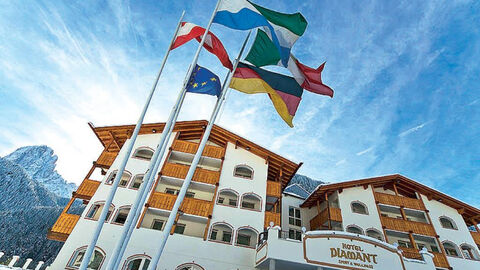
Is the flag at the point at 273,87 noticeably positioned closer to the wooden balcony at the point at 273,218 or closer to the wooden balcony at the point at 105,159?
the wooden balcony at the point at 273,218

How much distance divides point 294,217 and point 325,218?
417 centimetres

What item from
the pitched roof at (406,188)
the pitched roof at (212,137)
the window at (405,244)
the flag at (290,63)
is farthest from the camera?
the pitched roof at (406,188)

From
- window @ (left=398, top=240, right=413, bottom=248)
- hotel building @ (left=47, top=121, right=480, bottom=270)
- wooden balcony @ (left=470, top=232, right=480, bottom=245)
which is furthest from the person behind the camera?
wooden balcony @ (left=470, top=232, right=480, bottom=245)

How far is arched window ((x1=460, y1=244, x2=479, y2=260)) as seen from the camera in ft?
70.1

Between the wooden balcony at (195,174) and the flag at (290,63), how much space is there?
13.7 metres

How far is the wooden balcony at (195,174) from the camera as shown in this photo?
21328 mm

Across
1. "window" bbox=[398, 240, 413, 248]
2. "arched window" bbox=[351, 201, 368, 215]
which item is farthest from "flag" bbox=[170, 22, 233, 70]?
"window" bbox=[398, 240, 413, 248]

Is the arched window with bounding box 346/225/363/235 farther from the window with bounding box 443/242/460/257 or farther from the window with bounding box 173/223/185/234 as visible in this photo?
the window with bounding box 173/223/185/234

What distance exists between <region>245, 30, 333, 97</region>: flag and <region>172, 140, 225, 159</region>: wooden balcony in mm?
14202

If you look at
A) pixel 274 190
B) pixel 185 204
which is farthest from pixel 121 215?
pixel 274 190

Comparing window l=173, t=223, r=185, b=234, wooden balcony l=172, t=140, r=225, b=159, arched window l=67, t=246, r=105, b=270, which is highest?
wooden balcony l=172, t=140, r=225, b=159

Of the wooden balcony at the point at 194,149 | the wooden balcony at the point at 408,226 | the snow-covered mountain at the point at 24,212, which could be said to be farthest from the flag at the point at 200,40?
the snow-covered mountain at the point at 24,212

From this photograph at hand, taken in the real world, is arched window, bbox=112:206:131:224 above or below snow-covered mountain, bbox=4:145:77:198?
below

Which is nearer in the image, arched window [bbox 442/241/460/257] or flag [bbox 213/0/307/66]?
flag [bbox 213/0/307/66]
